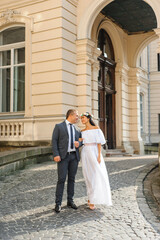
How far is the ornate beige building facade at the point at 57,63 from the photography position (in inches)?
463

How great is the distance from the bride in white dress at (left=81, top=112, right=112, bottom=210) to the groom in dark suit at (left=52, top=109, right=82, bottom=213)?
0.59 feet

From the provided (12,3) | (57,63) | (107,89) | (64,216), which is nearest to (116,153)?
(107,89)

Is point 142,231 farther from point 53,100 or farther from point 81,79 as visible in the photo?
point 81,79

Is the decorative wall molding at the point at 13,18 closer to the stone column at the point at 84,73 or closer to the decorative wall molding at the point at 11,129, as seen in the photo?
the stone column at the point at 84,73

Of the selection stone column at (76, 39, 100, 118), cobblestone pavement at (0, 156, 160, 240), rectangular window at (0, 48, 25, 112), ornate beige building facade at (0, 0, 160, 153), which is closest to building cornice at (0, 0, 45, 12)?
ornate beige building facade at (0, 0, 160, 153)

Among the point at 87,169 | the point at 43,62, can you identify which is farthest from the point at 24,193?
the point at 43,62

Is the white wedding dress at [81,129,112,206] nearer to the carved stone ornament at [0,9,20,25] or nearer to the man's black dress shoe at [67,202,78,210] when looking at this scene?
the man's black dress shoe at [67,202,78,210]

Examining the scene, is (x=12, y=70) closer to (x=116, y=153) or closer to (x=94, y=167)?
(x=116, y=153)

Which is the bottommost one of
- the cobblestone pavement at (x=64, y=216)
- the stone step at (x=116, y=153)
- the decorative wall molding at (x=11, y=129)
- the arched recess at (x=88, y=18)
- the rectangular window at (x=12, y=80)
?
the cobblestone pavement at (x=64, y=216)

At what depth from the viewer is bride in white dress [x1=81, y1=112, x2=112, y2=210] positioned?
5.26 metres

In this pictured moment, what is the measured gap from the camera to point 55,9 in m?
11.9

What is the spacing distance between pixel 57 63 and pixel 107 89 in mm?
4174

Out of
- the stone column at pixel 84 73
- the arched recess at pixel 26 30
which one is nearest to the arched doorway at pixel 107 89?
the stone column at pixel 84 73

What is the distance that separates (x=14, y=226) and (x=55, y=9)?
940 centimetres
